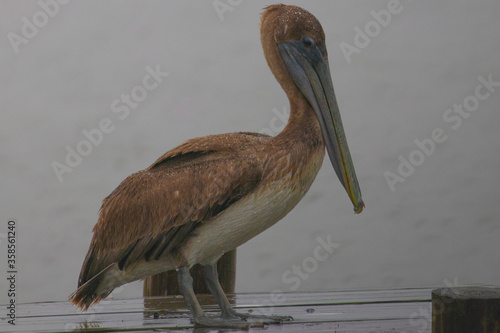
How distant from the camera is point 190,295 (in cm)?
211

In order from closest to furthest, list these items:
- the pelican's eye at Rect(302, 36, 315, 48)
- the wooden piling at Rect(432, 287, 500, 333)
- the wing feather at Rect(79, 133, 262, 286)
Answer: the wooden piling at Rect(432, 287, 500, 333)
the wing feather at Rect(79, 133, 262, 286)
the pelican's eye at Rect(302, 36, 315, 48)

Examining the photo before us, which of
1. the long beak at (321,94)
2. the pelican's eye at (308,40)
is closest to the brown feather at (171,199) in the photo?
the long beak at (321,94)

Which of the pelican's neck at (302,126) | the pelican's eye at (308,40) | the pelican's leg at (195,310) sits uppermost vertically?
the pelican's eye at (308,40)

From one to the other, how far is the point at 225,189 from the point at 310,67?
18.3 inches

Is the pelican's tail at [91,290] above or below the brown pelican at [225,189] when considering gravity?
below

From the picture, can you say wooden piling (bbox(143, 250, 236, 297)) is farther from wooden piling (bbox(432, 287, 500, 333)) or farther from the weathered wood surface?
wooden piling (bbox(432, 287, 500, 333))

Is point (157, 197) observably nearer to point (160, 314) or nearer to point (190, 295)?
point (190, 295)

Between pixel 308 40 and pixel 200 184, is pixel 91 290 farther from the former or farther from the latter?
pixel 308 40

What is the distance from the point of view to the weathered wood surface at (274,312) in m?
2.15

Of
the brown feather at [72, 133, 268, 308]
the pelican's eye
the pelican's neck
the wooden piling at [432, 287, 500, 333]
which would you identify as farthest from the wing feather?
the wooden piling at [432, 287, 500, 333]

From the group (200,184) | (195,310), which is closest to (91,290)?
(195,310)

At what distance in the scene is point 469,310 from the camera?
66.7 inches

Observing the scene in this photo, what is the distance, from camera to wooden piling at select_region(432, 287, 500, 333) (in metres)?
1.68

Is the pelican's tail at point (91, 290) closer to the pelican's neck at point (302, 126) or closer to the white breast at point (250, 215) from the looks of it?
the white breast at point (250, 215)
